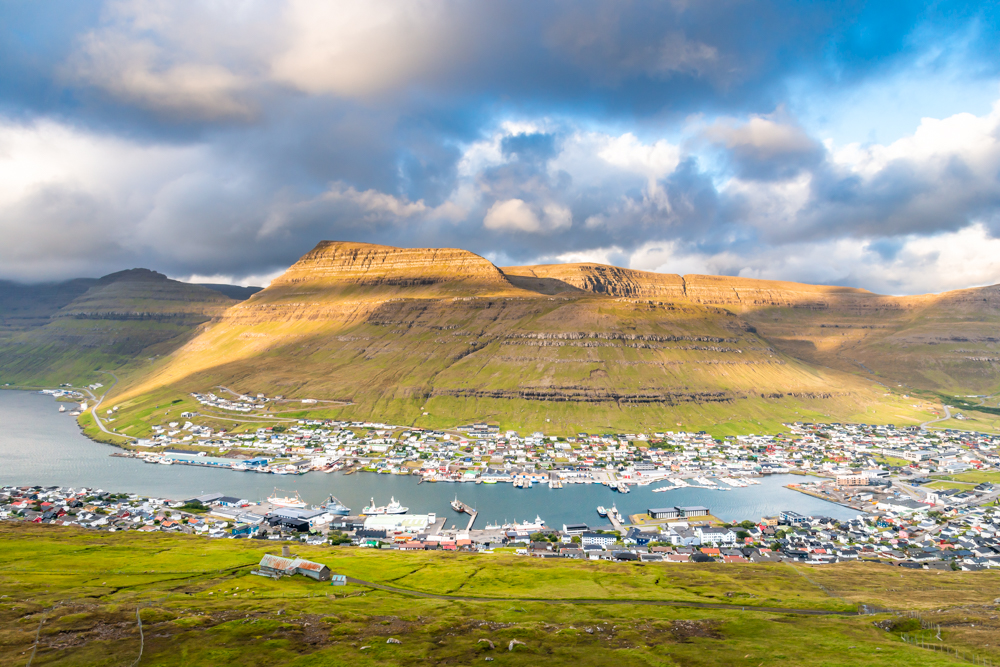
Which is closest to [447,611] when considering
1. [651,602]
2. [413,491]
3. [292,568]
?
[651,602]

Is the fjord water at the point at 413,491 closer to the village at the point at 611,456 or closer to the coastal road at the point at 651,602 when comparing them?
the village at the point at 611,456

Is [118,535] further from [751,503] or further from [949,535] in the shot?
[949,535]

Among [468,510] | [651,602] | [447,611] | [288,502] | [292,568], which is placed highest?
[447,611]

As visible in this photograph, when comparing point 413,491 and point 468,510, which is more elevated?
point 413,491

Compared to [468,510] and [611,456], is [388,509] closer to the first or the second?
[468,510]

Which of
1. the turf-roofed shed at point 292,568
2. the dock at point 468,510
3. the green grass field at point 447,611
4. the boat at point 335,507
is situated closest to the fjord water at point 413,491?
the dock at point 468,510

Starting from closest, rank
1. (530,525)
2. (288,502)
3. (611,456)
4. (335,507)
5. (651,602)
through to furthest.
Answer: (651,602), (530,525), (335,507), (288,502), (611,456)

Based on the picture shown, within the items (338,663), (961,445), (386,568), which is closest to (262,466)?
(386,568)
